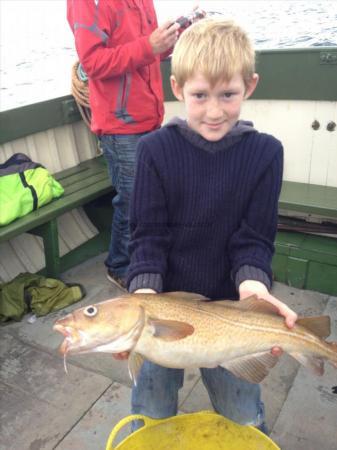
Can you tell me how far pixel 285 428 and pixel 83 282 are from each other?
218 centimetres

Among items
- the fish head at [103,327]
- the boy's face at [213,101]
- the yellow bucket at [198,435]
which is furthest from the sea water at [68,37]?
the yellow bucket at [198,435]

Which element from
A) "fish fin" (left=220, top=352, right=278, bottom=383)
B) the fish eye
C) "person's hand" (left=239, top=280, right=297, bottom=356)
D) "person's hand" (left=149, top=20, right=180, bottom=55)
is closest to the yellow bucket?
"fish fin" (left=220, top=352, right=278, bottom=383)

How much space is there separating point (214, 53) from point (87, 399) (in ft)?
6.94

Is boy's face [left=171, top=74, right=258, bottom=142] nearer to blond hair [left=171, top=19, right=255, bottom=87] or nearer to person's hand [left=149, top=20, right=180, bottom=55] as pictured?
blond hair [left=171, top=19, right=255, bottom=87]

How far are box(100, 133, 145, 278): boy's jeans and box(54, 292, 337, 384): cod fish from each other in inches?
77.0

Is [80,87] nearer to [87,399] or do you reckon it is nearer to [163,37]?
[163,37]

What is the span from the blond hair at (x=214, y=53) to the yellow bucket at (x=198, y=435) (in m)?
1.39

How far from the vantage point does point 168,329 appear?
1.54 metres

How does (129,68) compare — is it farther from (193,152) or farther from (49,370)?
(49,370)

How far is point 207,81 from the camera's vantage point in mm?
1679

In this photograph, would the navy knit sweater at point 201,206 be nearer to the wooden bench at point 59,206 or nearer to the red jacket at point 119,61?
the red jacket at point 119,61

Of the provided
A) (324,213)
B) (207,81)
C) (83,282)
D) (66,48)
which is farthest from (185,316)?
(66,48)

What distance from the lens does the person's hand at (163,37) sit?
3104mm

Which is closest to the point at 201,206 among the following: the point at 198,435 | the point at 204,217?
the point at 204,217
